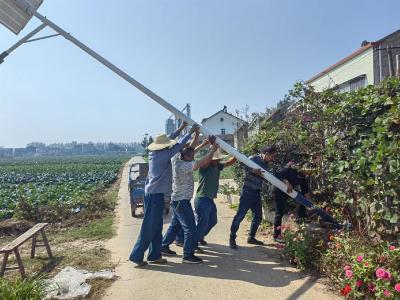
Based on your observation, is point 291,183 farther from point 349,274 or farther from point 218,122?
point 218,122

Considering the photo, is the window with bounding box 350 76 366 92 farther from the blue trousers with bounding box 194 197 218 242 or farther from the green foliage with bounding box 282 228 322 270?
the green foliage with bounding box 282 228 322 270

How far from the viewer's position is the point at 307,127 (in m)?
6.96

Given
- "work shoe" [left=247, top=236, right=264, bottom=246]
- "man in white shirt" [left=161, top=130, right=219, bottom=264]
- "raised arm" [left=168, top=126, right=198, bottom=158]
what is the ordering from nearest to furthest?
"raised arm" [left=168, top=126, right=198, bottom=158]
"man in white shirt" [left=161, top=130, right=219, bottom=264]
"work shoe" [left=247, top=236, right=264, bottom=246]

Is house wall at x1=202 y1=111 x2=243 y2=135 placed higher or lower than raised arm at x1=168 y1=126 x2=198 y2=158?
higher

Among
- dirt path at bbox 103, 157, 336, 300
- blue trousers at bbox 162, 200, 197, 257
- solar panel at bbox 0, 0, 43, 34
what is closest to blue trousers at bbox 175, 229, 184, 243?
dirt path at bbox 103, 157, 336, 300

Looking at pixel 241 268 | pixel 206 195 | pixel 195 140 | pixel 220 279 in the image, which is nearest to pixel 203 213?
pixel 206 195

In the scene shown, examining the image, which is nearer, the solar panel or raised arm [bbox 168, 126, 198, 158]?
the solar panel

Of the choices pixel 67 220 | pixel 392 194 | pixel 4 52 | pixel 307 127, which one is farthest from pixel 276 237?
pixel 67 220

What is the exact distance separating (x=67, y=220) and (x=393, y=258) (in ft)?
31.6

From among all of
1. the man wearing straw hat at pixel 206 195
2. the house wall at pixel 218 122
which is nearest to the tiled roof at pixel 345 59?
the man wearing straw hat at pixel 206 195

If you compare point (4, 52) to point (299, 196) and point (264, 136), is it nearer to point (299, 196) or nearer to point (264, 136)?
point (299, 196)

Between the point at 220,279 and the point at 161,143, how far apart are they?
7.46ft

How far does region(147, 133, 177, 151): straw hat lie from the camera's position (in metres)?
6.29

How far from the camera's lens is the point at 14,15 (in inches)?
237
